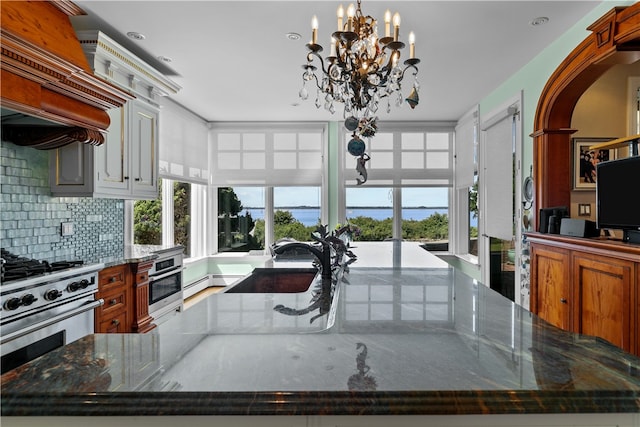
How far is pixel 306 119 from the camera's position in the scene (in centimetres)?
597

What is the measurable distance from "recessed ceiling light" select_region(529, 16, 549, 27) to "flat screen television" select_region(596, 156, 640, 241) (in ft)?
3.86

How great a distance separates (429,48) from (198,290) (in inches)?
181

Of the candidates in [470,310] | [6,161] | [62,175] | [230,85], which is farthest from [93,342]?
[230,85]

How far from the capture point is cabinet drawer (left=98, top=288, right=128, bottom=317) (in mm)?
2684

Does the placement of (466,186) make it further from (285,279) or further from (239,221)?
(285,279)

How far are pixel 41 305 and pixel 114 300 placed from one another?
73 cm

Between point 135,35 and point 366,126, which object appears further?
point 135,35

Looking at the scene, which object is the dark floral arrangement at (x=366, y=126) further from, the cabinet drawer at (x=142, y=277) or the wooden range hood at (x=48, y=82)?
the cabinet drawer at (x=142, y=277)

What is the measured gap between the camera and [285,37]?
3088 millimetres

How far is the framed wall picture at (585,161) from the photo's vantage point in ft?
10.7

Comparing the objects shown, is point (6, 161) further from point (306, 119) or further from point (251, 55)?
point (306, 119)

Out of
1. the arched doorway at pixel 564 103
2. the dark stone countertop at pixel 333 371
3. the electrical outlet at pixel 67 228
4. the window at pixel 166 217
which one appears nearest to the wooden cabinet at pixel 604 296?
the arched doorway at pixel 564 103

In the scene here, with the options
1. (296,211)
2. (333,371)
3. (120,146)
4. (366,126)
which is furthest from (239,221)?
(333,371)

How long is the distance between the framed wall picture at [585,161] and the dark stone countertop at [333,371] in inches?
114
